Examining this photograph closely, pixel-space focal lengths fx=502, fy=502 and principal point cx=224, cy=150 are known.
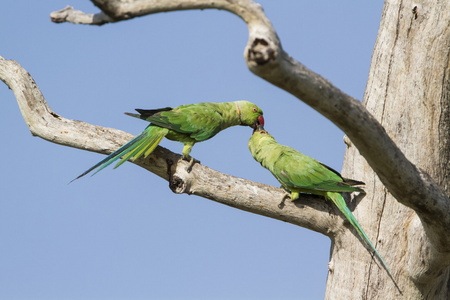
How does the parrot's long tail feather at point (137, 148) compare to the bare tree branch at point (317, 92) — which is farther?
the parrot's long tail feather at point (137, 148)

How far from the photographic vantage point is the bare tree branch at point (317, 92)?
90.5 inches

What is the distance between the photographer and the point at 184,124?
4949mm

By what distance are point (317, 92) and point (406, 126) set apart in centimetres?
187

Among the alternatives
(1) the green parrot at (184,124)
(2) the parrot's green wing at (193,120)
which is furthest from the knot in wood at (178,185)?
(2) the parrot's green wing at (193,120)

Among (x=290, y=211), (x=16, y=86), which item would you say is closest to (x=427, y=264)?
(x=290, y=211)

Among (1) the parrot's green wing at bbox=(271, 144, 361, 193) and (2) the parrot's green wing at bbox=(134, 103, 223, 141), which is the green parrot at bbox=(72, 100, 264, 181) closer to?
(2) the parrot's green wing at bbox=(134, 103, 223, 141)

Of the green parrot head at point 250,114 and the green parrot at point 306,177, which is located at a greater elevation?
the green parrot head at point 250,114

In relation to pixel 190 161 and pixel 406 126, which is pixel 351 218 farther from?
pixel 190 161

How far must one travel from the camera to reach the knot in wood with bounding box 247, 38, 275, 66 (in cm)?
225

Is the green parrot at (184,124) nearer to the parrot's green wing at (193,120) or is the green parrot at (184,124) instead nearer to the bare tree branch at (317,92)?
the parrot's green wing at (193,120)

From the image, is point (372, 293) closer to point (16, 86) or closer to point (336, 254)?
point (336, 254)

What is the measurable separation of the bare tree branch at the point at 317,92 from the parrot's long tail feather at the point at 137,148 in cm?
184

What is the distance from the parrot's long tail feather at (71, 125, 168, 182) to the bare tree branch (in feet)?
6.03

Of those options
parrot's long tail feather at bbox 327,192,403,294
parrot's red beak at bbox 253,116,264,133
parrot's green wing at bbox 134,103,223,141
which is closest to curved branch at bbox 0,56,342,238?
parrot's long tail feather at bbox 327,192,403,294
